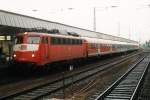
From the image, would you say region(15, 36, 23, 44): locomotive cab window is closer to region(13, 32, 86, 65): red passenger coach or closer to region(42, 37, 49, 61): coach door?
region(13, 32, 86, 65): red passenger coach

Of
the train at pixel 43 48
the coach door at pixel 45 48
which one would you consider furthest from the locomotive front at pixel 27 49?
the coach door at pixel 45 48

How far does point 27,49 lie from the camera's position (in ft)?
75.9

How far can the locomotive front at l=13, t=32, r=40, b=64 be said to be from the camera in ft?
75.2

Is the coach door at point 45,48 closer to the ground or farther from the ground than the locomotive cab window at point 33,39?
closer to the ground

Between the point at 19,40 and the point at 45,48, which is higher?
the point at 19,40

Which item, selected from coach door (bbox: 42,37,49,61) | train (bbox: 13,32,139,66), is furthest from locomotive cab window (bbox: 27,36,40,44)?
coach door (bbox: 42,37,49,61)

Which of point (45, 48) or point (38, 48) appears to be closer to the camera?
point (38, 48)

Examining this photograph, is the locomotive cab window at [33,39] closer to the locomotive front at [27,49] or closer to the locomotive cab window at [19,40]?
the locomotive front at [27,49]

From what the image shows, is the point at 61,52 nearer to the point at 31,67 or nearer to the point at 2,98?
the point at 31,67

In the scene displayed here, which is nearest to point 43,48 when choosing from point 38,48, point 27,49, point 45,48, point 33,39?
point 45,48

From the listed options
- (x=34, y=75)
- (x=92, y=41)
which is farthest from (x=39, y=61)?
(x=92, y=41)

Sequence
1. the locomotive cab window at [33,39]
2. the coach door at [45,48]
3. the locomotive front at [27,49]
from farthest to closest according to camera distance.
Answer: the coach door at [45,48] → the locomotive cab window at [33,39] → the locomotive front at [27,49]

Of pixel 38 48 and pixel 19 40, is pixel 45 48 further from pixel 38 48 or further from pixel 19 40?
pixel 19 40

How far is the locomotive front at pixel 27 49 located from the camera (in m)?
22.9
